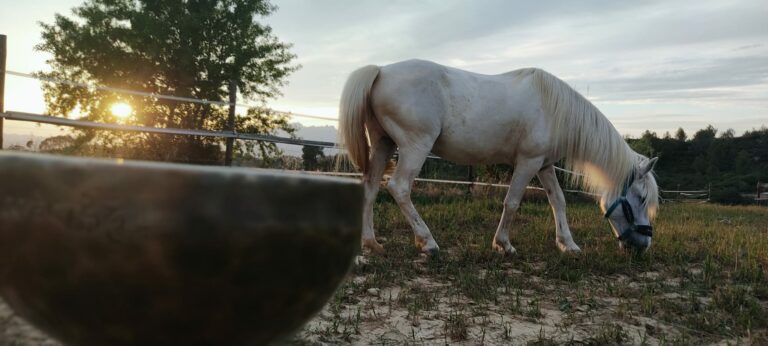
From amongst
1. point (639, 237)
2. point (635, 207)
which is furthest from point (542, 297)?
point (635, 207)

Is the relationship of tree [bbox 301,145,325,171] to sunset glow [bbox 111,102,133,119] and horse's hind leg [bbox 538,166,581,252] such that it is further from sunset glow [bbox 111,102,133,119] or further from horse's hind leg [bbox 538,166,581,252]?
sunset glow [bbox 111,102,133,119]

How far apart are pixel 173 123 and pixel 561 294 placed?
37.8ft

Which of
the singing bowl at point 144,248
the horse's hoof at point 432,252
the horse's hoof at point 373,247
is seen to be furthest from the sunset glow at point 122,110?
the singing bowl at point 144,248

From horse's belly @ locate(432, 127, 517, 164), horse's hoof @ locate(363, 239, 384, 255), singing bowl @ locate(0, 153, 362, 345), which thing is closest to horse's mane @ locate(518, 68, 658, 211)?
horse's belly @ locate(432, 127, 517, 164)

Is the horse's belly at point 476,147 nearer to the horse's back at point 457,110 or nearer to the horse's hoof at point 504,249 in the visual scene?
the horse's back at point 457,110

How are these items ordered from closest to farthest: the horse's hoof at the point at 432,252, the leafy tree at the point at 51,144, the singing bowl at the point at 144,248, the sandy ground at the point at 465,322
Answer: the singing bowl at the point at 144,248
the sandy ground at the point at 465,322
the horse's hoof at the point at 432,252
the leafy tree at the point at 51,144

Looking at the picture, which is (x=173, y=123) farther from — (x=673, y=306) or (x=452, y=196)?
(x=673, y=306)

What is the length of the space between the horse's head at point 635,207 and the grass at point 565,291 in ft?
0.49

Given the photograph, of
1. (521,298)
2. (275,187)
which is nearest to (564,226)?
(521,298)

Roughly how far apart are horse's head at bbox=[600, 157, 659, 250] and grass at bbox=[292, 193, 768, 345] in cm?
15

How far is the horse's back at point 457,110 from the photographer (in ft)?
11.6

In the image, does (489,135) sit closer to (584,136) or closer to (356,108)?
(584,136)

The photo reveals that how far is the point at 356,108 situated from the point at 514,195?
4.63 ft

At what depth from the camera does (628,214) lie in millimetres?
3830
